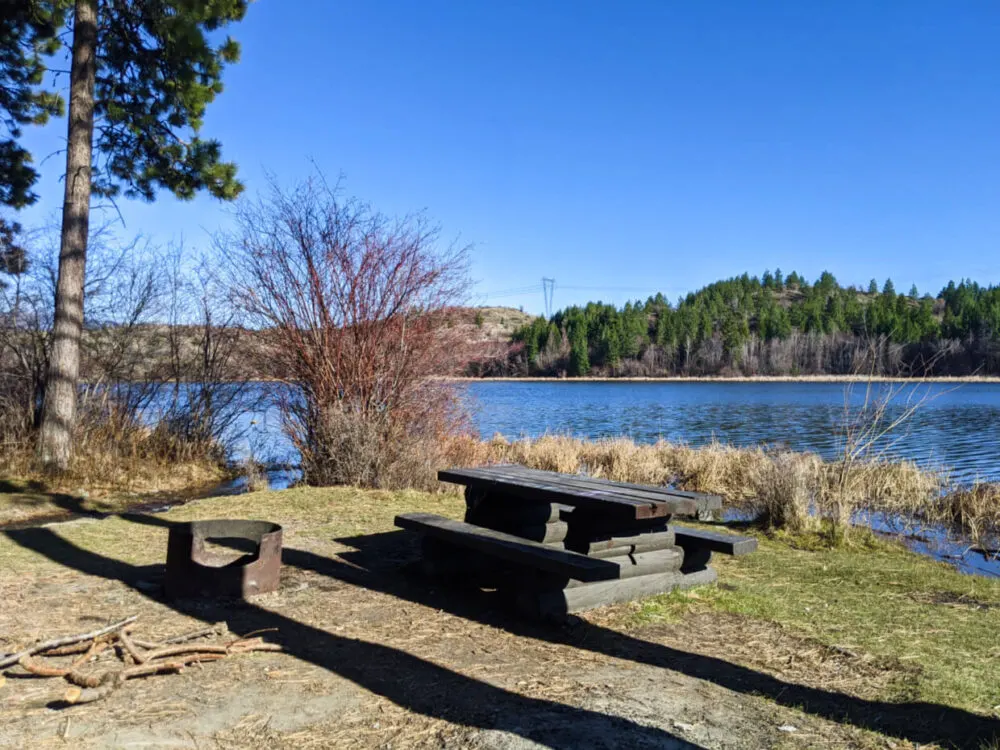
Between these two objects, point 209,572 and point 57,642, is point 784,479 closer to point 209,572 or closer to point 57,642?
point 209,572

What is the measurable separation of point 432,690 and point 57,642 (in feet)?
6.34

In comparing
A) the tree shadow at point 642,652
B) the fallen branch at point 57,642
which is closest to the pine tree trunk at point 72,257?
the tree shadow at point 642,652

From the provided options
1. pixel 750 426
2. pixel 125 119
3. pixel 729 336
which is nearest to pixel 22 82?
pixel 125 119

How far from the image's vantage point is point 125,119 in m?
12.8

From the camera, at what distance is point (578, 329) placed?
95.6 metres

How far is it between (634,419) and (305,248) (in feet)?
65.2

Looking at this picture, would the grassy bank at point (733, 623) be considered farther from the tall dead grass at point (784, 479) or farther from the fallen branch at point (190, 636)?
the tall dead grass at point (784, 479)

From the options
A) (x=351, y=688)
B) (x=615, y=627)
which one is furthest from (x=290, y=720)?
(x=615, y=627)

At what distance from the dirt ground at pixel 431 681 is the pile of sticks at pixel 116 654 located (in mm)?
63

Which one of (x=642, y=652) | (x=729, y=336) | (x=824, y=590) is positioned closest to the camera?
(x=642, y=652)

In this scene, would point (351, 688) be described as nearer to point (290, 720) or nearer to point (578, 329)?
point (290, 720)

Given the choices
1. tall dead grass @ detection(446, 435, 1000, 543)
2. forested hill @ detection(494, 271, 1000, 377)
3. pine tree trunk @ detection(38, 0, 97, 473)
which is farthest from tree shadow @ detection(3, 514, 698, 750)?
forested hill @ detection(494, 271, 1000, 377)

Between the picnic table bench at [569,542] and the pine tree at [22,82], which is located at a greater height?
the pine tree at [22,82]

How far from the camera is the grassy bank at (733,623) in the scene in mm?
3764
